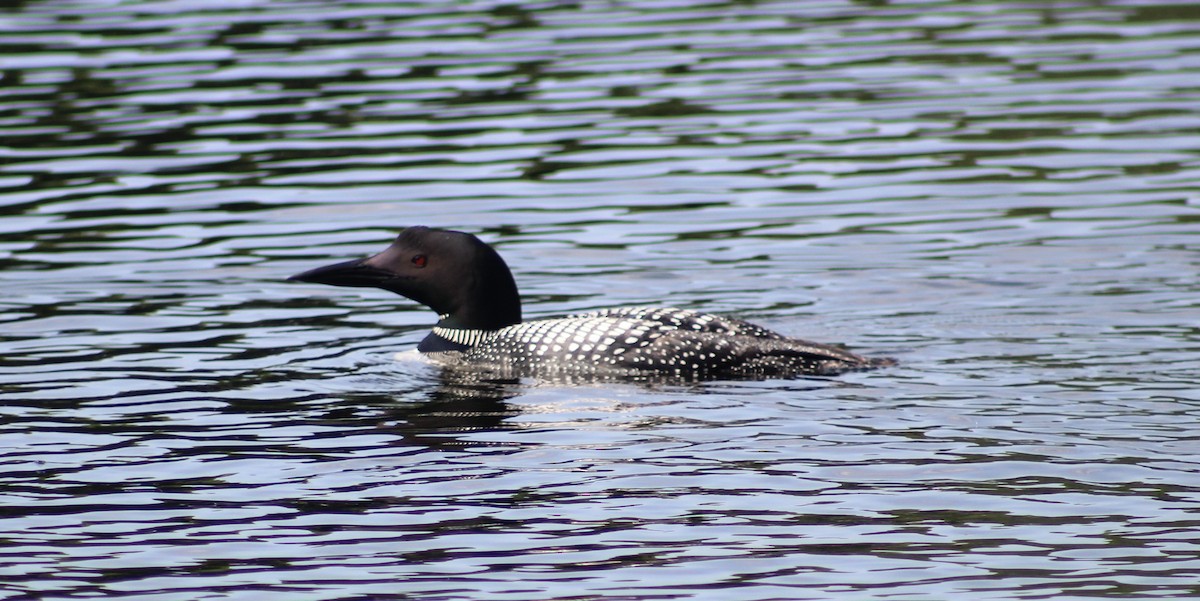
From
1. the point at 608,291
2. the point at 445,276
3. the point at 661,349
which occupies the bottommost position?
the point at 608,291

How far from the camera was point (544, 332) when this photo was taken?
8.73 meters

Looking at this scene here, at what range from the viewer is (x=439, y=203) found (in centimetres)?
1234

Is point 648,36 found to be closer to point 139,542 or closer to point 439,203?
point 439,203

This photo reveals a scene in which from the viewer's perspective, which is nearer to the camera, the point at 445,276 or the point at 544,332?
the point at 544,332

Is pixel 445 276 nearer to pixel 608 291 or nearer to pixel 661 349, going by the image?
pixel 661 349

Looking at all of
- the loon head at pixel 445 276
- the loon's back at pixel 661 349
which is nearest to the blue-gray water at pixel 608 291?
the loon's back at pixel 661 349

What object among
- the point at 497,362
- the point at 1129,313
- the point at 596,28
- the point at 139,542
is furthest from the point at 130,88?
the point at 139,542

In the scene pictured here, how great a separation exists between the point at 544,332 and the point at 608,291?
1606 mm

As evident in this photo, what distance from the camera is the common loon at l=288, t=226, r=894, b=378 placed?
847 cm

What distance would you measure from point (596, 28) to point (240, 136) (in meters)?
4.84

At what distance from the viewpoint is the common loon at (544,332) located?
333 inches

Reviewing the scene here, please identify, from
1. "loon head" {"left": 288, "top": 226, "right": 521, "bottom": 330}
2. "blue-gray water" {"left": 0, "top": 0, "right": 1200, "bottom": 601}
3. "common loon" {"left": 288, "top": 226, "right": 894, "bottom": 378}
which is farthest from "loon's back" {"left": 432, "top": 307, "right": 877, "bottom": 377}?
"loon head" {"left": 288, "top": 226, "right": 521, "bottom": 330}

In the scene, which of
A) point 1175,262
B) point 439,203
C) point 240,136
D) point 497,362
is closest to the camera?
point 497,362

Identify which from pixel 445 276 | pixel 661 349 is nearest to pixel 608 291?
pixel 445 276
